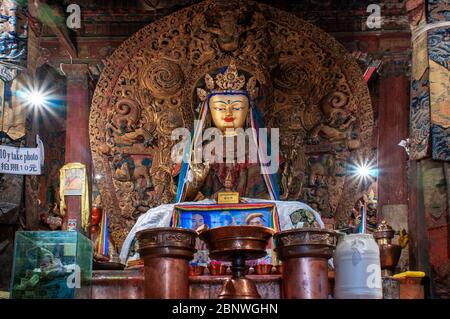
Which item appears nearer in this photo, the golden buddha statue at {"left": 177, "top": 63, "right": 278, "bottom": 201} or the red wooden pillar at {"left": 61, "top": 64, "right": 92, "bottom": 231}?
the golden buddha statue at {"left": 177, "top": 63, "right": 278, "bottom": 201}

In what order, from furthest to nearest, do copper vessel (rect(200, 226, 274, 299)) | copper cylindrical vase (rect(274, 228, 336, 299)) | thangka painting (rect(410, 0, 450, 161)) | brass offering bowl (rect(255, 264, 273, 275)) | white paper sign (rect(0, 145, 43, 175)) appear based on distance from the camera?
white paper sign (rect(0, 145, 43, 175)), thangka painting (rect(410, 0, 450, 161)), brass offering bowl (rect(255, 264, 273, 275)), copper cylindrical vase (rect(274, 228, 336, 299)), copper vessel (rect(200, 226, 274, 299))

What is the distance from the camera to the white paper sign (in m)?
5.91

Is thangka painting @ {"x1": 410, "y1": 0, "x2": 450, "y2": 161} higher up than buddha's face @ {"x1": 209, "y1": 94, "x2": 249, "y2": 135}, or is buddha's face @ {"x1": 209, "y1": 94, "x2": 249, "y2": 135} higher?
buddha's face @ {"x1": 209, "y1": 94, "x2": 249, "y2": 135}

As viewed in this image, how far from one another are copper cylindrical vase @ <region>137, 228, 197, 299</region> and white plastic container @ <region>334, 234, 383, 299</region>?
Answer: 39.5 inches

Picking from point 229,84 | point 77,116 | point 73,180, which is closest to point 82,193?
point 73,180

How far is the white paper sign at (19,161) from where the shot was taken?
5.91 metres

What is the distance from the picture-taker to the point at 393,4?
9750mm

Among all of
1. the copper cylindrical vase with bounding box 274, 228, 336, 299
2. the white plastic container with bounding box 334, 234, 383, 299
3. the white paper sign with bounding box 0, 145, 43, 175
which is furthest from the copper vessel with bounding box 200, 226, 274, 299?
the white paper sign with bounding box 0, 145, 43, 175

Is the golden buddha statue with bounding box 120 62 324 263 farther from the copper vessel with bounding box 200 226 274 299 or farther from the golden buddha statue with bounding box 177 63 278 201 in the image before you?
the copper vessel with bounding box 200 226 274 299

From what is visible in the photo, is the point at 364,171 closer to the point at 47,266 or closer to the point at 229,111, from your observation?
the point at 229,111

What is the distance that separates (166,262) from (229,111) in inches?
189

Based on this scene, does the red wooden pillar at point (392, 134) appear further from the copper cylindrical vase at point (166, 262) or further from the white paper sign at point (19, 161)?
the copper cylindrical vase at point (166, 262)
